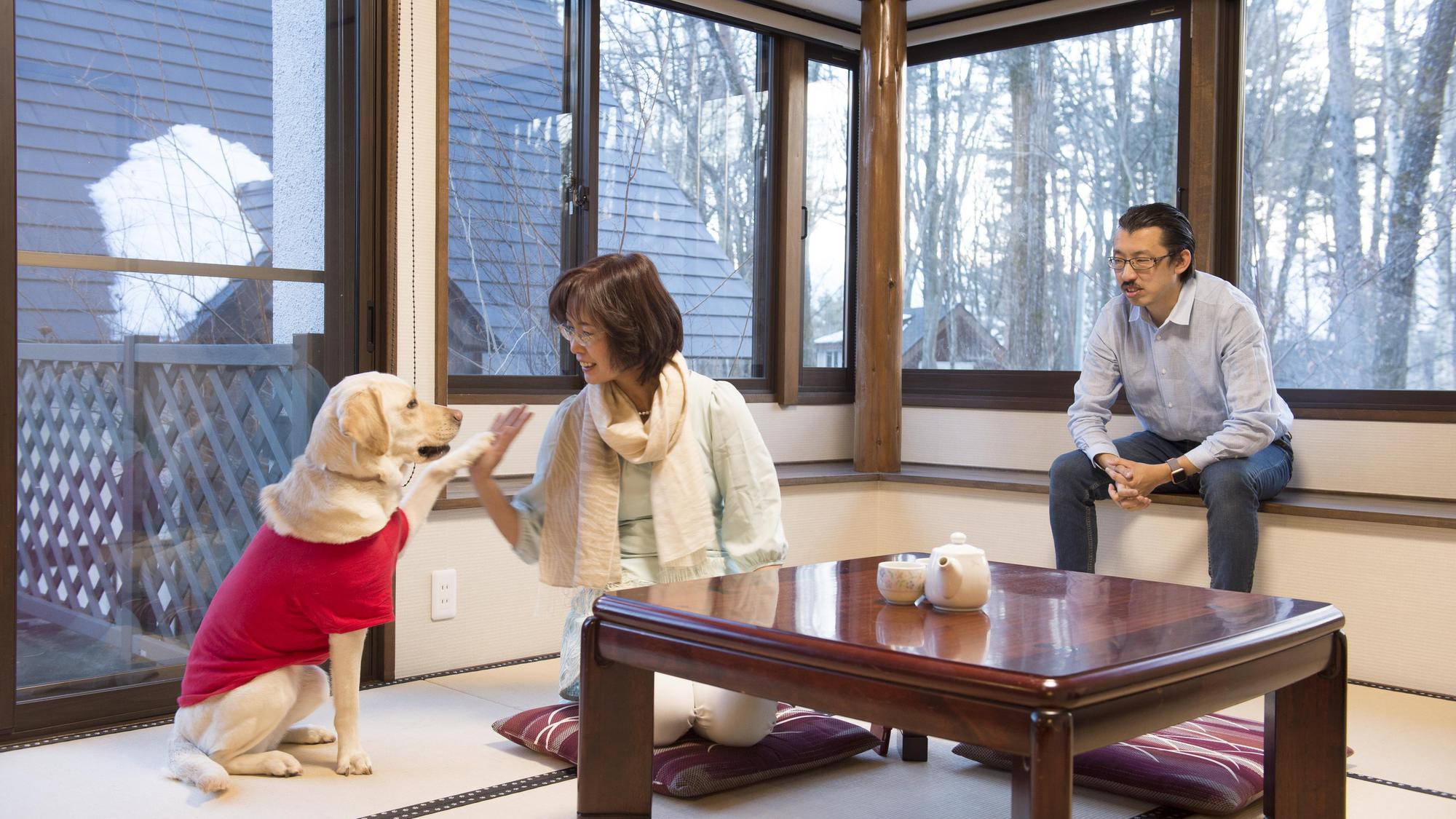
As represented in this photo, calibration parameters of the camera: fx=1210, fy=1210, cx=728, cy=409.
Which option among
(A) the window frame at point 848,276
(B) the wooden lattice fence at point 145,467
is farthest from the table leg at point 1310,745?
(A) the window frame at point 848,276

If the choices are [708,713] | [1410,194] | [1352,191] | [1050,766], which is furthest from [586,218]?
[1050,766]

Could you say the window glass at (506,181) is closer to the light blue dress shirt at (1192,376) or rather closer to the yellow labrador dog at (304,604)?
the yellow labrador dog at (304,604)

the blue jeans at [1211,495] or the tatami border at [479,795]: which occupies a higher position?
the blue jeans at [1211,495]

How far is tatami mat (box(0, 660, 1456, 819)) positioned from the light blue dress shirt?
2.72 ft

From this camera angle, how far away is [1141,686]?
1.38 metres

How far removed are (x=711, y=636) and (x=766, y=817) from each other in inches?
23.5

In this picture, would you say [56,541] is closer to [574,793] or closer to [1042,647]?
[574,793]

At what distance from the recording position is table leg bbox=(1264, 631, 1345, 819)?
1.81 metres

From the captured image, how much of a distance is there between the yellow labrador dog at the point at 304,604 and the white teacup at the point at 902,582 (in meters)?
0.97

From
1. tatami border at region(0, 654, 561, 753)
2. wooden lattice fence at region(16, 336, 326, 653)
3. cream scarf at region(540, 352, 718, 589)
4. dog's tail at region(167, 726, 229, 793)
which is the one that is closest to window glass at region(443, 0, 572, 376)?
wooden lattice fence at region(16, 336, 326, 653)

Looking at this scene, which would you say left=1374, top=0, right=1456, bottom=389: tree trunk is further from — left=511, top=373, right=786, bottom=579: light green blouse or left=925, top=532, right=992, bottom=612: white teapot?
left=925, top=532, right=992, bottom=612: white teapot

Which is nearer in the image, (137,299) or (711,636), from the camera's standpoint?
(711,636)

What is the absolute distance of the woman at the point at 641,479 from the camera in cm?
229

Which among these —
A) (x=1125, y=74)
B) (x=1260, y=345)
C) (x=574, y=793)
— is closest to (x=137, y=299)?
(x=574, y=793)
